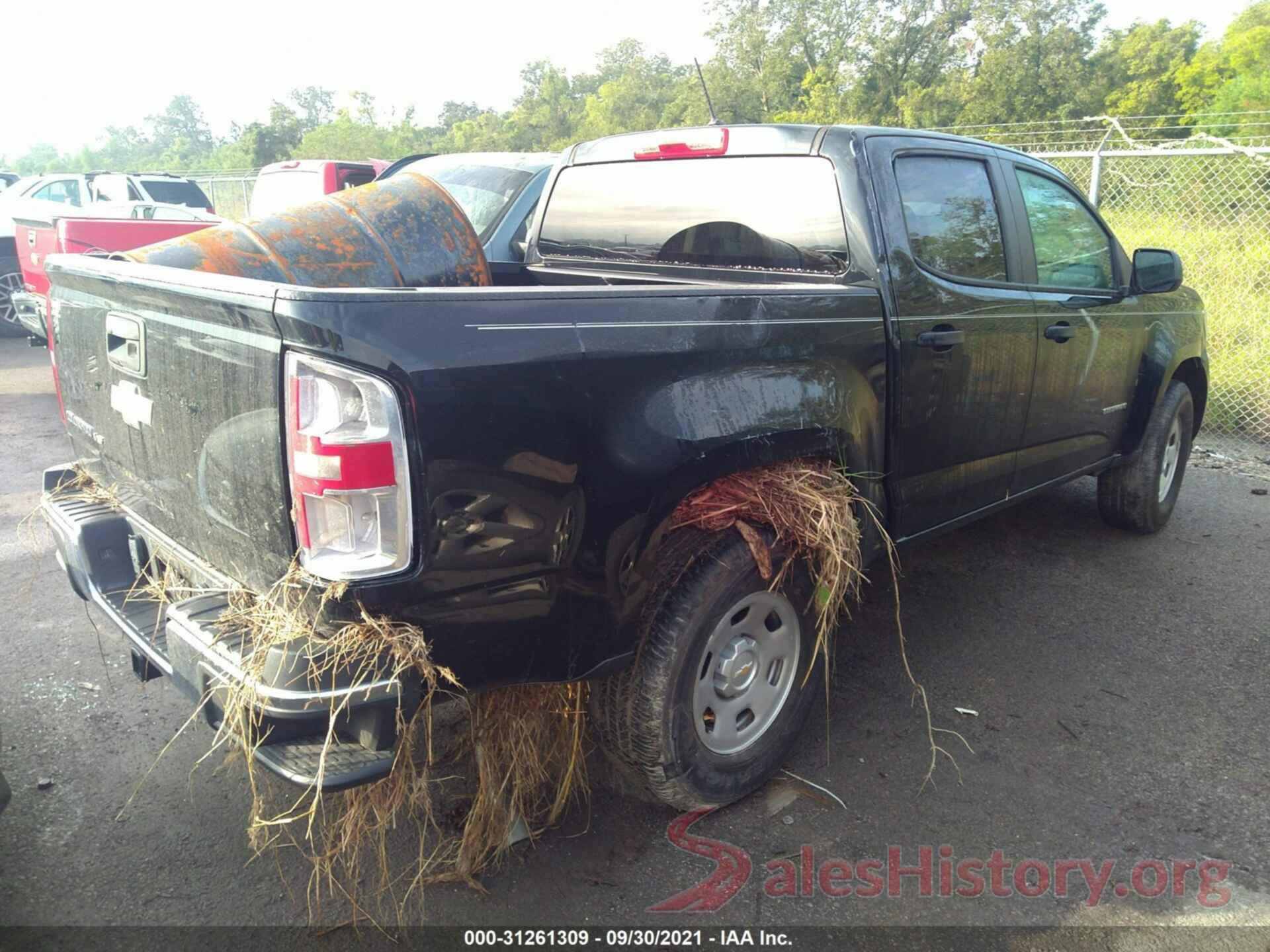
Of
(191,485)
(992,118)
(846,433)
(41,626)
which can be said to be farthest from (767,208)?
(992,118)

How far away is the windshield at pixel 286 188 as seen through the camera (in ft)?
36.9

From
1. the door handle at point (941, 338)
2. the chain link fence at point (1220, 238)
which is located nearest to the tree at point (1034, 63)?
the chain link fence at point (1220, 238)

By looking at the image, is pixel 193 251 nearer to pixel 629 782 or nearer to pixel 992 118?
pixel 629 782

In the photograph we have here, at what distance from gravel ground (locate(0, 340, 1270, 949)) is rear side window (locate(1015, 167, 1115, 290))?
1486mm

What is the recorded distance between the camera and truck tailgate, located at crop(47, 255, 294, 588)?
7.00 ft

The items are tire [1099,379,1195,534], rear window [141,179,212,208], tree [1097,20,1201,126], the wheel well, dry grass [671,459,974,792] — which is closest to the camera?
dry grass [671,459,974,792]

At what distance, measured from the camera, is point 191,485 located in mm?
2475

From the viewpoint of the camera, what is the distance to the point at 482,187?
6785mm

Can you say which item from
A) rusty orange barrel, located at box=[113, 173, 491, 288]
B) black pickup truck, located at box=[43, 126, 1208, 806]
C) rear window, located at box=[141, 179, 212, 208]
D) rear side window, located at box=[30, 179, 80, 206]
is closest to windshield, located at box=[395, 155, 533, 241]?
black pickup truck, located at box=[43, 126, 1208, 806]

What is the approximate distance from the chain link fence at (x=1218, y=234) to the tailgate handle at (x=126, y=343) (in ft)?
23.6

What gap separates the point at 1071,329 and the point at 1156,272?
2.73 feet

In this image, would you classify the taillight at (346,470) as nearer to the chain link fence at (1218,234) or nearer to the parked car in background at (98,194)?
the chain link fence at (1218,234)

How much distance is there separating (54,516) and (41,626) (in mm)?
1381

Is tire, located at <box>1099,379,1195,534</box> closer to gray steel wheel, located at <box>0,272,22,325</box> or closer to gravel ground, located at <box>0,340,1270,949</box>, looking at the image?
gravel ground, located at <box>0,340,1270,949</box>
